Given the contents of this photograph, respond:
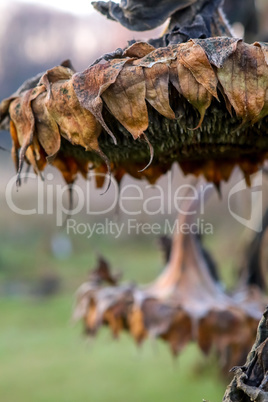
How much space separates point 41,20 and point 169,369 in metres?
3.56

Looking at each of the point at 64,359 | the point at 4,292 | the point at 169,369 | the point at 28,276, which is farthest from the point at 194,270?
the point at 28,276

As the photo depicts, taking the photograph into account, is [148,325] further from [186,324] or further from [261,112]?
[261,112]

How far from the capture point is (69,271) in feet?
11.9

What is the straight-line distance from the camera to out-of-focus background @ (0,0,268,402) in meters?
1.60

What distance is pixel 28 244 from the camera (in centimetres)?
416

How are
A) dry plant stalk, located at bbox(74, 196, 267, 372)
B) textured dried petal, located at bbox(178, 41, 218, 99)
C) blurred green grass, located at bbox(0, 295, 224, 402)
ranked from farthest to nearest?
1. blurred green grass, located at bbox(0, 295, 224, 402)
2. dry plant stalk, located at bbox(74, 196, 267, 372)
3. textured dried petal, located at bbox(178, 41, 218, 99)

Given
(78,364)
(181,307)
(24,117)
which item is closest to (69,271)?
(78,364)

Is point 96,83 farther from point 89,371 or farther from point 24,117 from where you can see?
point 89,371

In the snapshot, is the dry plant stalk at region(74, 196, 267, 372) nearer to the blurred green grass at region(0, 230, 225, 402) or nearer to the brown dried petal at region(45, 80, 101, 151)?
the blurred green grass at region(0, 230, 225, 402)

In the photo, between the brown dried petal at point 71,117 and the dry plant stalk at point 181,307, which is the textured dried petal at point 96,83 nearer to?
the brown dried petal at point 71,117

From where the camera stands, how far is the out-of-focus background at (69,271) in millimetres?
1599

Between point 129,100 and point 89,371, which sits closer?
point 129,100

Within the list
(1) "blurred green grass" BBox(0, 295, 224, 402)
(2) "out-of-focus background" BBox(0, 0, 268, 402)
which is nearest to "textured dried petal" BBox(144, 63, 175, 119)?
(2) "out-of-focus background" BBox(0, 0, 268, 402)

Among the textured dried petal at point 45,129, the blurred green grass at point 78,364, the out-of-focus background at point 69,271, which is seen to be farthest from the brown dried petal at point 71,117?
the blurred green grass at point 78,364
